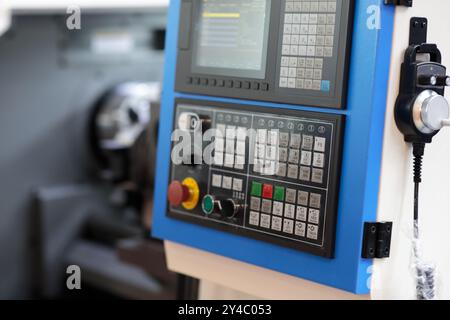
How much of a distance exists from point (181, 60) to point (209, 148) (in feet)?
0.56

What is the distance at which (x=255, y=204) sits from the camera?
121cm

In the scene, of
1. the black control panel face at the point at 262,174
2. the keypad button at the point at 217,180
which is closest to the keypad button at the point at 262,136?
the black control panel face at the point at 262,174

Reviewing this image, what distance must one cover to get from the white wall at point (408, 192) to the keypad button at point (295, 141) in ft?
0.45

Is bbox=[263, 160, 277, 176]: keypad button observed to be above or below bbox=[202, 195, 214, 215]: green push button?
above

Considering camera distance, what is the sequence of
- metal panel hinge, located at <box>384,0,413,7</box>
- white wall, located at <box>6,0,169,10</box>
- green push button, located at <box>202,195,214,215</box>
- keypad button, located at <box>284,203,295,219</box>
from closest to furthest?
metal panel hinge, located at <box>384,0,413,7</box>
keypad button, located at <box>284,203,295,219</box>
green push button, located at <box>202,195,214,215</box>
white wall, located at <box>6,0,169,10</box>

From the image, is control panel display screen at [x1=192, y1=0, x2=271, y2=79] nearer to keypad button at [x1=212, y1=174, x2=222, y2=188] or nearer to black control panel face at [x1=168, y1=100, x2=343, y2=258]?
black control panel face at [x1=168, y1=100, x2=343, y2=258]

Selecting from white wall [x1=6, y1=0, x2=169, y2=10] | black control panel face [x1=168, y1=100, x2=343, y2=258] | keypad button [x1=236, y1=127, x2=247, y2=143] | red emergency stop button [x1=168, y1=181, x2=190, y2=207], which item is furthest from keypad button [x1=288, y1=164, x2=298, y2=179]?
white wall [x1=6, y1=0, x2=169, y2=10]

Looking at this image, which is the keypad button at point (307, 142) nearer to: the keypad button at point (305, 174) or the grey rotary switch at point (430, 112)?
the keypad button at point (305, 174)

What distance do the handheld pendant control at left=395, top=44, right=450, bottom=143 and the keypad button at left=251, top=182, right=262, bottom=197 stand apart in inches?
9.7

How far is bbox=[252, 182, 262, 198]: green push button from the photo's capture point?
3.94 feet

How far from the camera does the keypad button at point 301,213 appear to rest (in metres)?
1.14

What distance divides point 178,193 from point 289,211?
0.23m

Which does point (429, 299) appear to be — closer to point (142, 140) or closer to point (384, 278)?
point (384, 278)

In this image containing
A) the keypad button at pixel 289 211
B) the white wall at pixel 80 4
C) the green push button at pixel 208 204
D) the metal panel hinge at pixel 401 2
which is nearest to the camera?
the metal panel hinge at pixel 401 2
